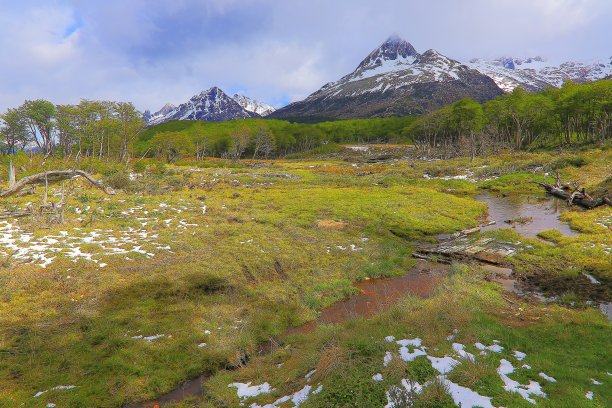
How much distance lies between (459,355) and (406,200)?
25401mm

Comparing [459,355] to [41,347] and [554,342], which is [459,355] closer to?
[554,342]

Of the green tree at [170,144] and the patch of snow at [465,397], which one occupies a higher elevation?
the green tree at [170,144]

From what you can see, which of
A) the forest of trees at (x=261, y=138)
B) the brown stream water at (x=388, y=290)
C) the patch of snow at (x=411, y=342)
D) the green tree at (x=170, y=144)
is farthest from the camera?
the forest of trees at (x=261, y=138)

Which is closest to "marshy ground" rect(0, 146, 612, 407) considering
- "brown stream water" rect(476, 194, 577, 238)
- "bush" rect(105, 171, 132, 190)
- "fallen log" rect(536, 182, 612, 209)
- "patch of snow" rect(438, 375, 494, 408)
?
"patch of snow" rect(438, 375, 494, 408)

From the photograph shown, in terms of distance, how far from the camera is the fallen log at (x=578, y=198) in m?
26.8

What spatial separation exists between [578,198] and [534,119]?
2165 inches

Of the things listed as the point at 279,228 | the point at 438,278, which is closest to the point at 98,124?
the point at 279,228

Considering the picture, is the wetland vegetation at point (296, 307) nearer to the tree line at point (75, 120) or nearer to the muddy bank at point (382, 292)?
the muddy bank at point (382, 292)

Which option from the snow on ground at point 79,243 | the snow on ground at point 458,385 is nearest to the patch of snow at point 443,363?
the snow on ground at point 458,385

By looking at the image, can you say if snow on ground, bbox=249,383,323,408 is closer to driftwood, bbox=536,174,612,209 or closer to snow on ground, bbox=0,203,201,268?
snow on ground, bbox=0,203,201,268

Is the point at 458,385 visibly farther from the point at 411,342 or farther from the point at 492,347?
the point at 492,347

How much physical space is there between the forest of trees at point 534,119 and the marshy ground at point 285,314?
2156 inches

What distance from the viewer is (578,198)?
29.7 meters

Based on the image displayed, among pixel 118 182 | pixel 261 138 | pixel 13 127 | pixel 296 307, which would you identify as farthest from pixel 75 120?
pixel 296 307
